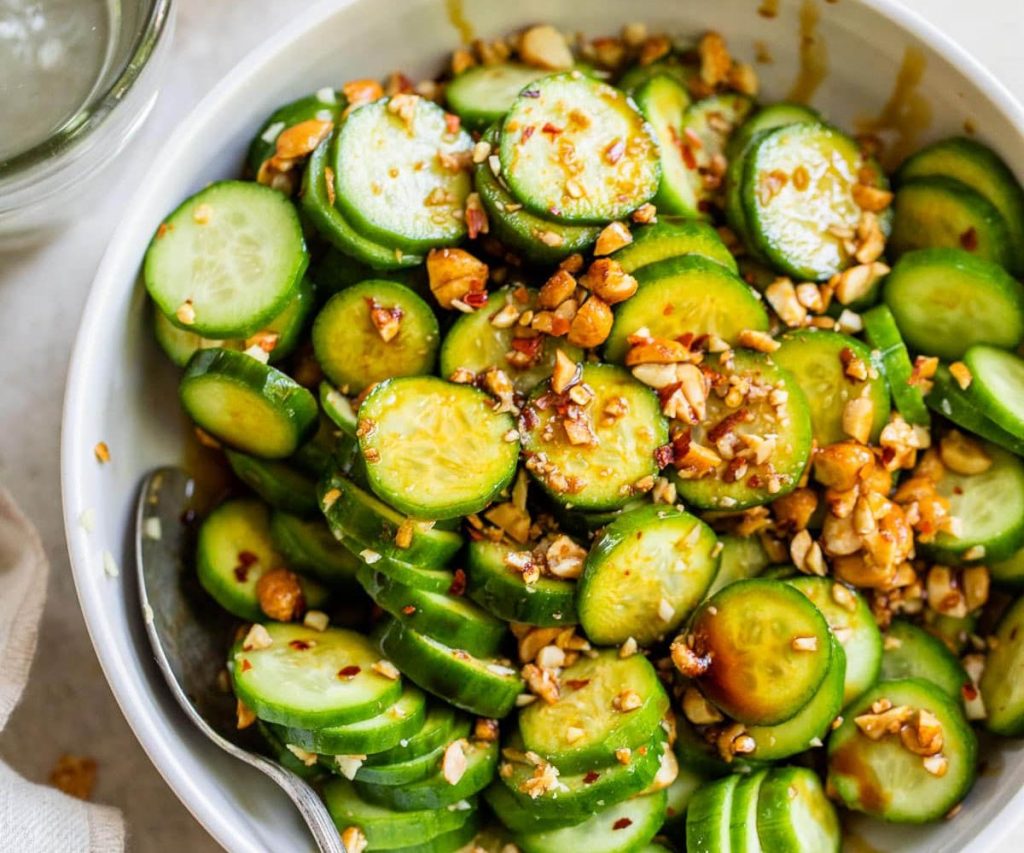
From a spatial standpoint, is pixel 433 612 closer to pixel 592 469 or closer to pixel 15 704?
pixel 592 469

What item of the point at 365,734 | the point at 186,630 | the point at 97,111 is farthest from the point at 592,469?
the point at 97,111

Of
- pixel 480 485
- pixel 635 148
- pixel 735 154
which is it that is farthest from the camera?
pixel 735 154

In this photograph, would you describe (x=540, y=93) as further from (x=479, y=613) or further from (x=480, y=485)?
(x=479, y=613)

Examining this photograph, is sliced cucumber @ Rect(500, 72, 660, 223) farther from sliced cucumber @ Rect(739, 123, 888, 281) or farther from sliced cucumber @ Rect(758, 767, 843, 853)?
sliced cucumber @ Rect(758, 767, 843, 853)

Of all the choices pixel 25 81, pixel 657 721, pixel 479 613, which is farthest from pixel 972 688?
pixel 25 81

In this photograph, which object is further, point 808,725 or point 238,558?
point 238,558

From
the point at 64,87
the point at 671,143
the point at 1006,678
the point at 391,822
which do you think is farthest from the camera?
the point at 64,87

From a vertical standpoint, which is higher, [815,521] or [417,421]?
[417,421]

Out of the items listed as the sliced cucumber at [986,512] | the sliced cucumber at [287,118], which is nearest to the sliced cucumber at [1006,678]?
the sliced cucumber at [986,512]
